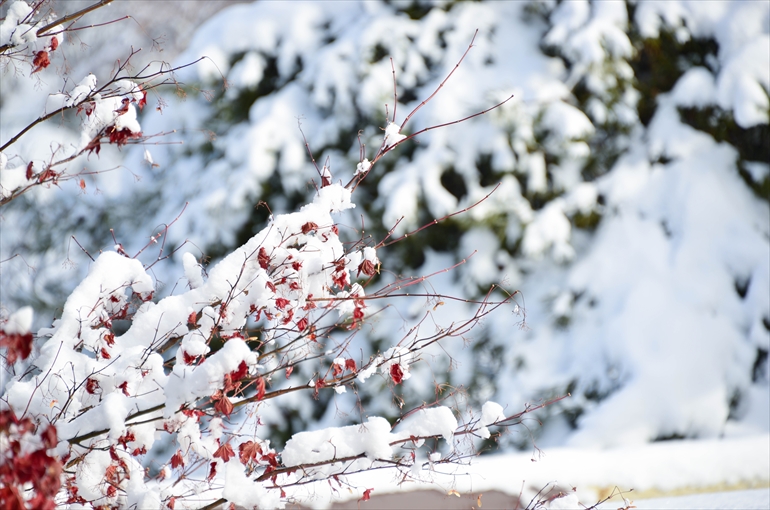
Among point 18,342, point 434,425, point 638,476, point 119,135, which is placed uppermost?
point 119,135

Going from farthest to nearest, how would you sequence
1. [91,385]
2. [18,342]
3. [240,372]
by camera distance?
[91,385], [240,372], [18,342]

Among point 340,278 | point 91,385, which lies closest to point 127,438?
point 91,385

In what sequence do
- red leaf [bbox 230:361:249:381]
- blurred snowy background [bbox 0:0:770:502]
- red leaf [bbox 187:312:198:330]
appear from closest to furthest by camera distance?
red leaf [bbox 230:361:249:381], red leaf [bbox 187:312:198:330], blurred snowy background [bbox 0:0:770:502]

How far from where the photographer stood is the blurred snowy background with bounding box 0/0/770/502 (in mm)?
3596

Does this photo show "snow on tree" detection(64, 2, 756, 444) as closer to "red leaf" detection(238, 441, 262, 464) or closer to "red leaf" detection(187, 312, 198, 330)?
"red leaf" detection(187, 312, 198, 330)

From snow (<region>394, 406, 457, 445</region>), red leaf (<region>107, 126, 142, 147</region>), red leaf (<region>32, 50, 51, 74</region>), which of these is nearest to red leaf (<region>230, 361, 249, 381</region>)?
snow (<region>394, 406, 457, 445</region>)

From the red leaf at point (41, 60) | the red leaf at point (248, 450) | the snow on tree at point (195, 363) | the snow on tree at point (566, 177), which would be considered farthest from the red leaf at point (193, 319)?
the snow on tree at point (566, 177)

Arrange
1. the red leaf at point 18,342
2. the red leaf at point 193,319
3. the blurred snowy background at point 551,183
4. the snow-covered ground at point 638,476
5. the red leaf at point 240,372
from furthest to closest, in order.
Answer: the blurred snowy background at point 551,183
the snow-covered ground at point 638,476
the red leaf at point 193,319
the red leaf at point 240,372
the red leaf at point 18,342

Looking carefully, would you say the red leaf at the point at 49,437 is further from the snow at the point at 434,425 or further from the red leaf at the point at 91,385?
the snow at the point at 434,425

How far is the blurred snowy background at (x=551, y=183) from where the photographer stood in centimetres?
360

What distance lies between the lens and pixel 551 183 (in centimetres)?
398

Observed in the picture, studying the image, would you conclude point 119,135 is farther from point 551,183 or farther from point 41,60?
point 551,183

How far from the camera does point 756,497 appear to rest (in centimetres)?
241

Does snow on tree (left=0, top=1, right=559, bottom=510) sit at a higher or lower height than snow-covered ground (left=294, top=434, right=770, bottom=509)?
higher
